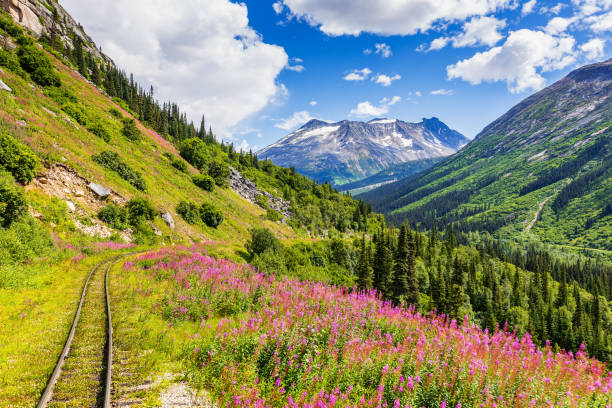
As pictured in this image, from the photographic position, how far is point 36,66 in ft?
169

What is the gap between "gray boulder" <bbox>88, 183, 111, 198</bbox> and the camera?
29.5 metres

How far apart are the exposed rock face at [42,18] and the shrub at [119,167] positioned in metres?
82.5

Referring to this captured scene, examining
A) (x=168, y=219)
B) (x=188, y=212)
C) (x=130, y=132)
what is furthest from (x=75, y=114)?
(x=168, y=219)

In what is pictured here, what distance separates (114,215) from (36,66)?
47033 mm

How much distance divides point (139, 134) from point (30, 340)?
63.6 meters

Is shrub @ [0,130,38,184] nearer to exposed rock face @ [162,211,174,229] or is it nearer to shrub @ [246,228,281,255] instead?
exposed rock face @ [162,211,174,229]

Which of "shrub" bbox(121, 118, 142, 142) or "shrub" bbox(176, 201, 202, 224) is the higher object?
"shrub" bbox(121, 118, 142, 142)

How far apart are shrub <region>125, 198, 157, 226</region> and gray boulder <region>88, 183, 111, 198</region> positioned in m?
2.40

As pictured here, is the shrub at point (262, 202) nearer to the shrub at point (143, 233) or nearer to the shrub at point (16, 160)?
the shrub at point (143, 233)

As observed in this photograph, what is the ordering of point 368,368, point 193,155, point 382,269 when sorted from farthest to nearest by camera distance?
point 193,155 < point 382,269 < point 368,368

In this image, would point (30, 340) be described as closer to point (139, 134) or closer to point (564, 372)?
point (564, 372)

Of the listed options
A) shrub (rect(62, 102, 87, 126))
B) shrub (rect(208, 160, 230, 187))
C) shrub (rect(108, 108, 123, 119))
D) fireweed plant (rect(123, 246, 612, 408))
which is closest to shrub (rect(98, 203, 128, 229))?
fireweed plant (rect(123, 246, 612, 408))

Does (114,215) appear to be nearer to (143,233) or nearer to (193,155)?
(143,233)

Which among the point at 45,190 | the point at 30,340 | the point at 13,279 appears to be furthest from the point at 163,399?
the point at 45,190
